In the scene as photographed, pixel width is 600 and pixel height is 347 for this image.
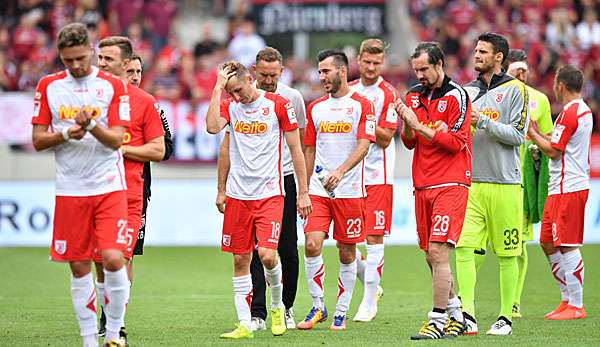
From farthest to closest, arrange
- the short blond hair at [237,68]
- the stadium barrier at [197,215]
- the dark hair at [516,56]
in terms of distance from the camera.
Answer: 1. the stadium barrier at [197,215]
2. the dark hair at [516,56]
3. the short blond hair at [237,68]

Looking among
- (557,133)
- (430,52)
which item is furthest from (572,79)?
(430,52)

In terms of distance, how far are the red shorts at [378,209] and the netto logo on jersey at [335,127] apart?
136 centimetres

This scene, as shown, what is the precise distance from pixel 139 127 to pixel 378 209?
3259 millimetres

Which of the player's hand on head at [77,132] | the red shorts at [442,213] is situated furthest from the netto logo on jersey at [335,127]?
the player's hand on head at [77,132]

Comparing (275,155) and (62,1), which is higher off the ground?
(62,1)

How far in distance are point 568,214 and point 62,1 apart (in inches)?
646

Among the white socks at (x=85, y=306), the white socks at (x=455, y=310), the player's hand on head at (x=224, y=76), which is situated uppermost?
the player's hand on head at (x=224, y=76)

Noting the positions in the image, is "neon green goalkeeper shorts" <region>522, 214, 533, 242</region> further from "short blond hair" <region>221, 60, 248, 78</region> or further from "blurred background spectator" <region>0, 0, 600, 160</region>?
"blurred background spectator" <region>0, 0, 600, 160</region>

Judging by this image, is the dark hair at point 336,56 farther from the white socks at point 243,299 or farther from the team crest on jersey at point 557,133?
the team crest on jersey at point 557,133

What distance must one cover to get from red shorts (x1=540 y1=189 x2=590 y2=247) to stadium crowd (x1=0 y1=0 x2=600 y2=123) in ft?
39.0

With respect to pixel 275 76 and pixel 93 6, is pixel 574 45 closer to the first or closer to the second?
pixel 93 6

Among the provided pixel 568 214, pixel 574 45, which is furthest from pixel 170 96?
pixel 568 214

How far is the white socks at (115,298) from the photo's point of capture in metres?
8.31

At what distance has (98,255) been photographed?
8289 mm
